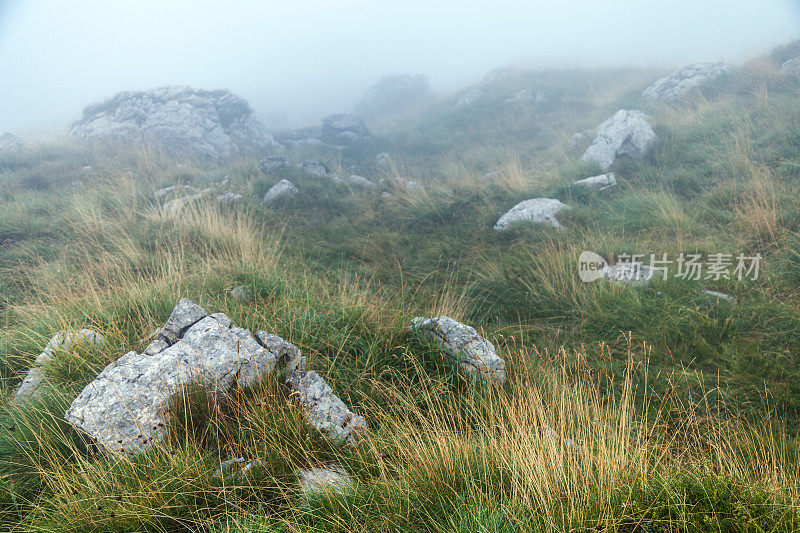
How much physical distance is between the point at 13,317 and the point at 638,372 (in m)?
6.68

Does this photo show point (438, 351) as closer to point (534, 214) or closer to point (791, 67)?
point (534, 214)

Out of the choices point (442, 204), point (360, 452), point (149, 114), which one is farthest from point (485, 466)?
point (149, 114)

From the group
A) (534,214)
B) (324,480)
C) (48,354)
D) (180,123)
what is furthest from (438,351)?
(180,123)

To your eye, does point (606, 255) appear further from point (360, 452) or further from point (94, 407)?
point (94, 407)

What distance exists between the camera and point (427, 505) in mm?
1930

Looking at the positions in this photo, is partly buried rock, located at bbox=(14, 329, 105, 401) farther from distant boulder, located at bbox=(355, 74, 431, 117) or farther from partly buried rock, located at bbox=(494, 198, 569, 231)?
distant boulder, located at bbox=(355, 74, 431, 117)

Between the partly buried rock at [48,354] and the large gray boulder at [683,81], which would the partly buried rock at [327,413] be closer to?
the partly buried rock at [48,354]

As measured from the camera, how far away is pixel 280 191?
10102mm

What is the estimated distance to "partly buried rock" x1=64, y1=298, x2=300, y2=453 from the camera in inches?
97.7

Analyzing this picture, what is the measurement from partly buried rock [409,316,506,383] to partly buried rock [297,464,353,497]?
1343 millimetres

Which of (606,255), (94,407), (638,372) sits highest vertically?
(94,407)

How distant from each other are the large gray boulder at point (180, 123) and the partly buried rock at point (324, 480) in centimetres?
1694

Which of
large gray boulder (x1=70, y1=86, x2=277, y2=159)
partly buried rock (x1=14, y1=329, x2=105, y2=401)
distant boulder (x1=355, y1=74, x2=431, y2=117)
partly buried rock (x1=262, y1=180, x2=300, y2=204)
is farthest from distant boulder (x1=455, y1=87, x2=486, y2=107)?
partly buried rock (x1=14, y1=329, x2=105, y2=401)

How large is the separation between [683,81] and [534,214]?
451 inches
